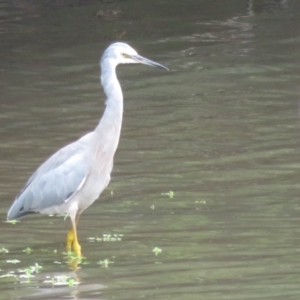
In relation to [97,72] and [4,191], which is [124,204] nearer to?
[4,191]

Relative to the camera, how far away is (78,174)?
7.64m

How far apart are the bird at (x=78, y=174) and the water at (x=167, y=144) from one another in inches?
10.2

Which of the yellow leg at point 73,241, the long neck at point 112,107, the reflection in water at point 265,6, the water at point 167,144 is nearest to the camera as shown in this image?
the water at point 167,144

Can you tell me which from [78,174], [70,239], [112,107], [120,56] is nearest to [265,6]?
[120,56]

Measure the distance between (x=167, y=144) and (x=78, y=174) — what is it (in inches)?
126

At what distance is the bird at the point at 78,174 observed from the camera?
7602 mm

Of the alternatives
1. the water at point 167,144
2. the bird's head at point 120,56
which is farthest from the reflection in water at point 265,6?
the bird's head at point 120,56

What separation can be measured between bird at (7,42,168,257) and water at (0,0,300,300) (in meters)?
0.26

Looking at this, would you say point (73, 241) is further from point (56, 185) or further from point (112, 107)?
point (112, 107)

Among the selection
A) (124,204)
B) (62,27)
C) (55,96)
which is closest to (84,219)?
(124,204)

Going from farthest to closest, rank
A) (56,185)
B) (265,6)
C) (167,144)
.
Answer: (265,6)
(167,144)
(56,185)

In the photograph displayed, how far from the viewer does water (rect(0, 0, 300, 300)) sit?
6.43m

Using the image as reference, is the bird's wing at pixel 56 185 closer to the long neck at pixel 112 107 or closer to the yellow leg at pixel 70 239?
the long neck at pixel 112 107

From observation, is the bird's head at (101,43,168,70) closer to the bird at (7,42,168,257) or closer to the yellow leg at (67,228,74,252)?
the bird at (7,42,168,257)
